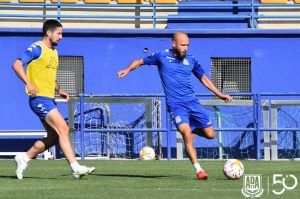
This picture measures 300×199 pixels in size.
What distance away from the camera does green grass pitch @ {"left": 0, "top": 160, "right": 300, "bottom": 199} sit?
38.5 ft

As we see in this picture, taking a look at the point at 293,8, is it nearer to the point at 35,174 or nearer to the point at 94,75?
the point at 94,75

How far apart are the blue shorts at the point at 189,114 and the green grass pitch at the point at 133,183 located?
0.84 metres

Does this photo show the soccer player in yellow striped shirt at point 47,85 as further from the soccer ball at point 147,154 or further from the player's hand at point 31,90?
the soccer ball at point 147,154

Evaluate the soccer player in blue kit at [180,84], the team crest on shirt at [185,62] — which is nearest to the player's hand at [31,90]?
the soccer player in blue kit at [180,84]

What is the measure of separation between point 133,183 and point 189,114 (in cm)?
173

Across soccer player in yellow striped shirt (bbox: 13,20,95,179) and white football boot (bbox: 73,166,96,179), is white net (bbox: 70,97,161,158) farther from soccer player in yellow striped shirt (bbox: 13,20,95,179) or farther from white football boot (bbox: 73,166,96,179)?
white football boot (bbox: 73,166,96,179)

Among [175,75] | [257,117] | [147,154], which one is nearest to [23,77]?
[175,75]

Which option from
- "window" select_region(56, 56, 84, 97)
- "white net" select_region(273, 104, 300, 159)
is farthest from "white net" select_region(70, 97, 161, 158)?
"white net" select_region(273, 104, 300, 159)

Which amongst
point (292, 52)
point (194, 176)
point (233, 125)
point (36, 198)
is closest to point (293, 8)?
point (292, 52)

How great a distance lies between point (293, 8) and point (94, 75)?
603cm

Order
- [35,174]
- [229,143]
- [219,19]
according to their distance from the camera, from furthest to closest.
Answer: [219,19], [229,143], [35,174]

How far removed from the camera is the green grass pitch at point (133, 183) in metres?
11.7

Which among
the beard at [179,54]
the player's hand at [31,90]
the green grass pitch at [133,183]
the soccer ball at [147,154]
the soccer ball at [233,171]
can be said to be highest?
the beard at [179,54]

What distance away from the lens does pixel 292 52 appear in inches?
1009
